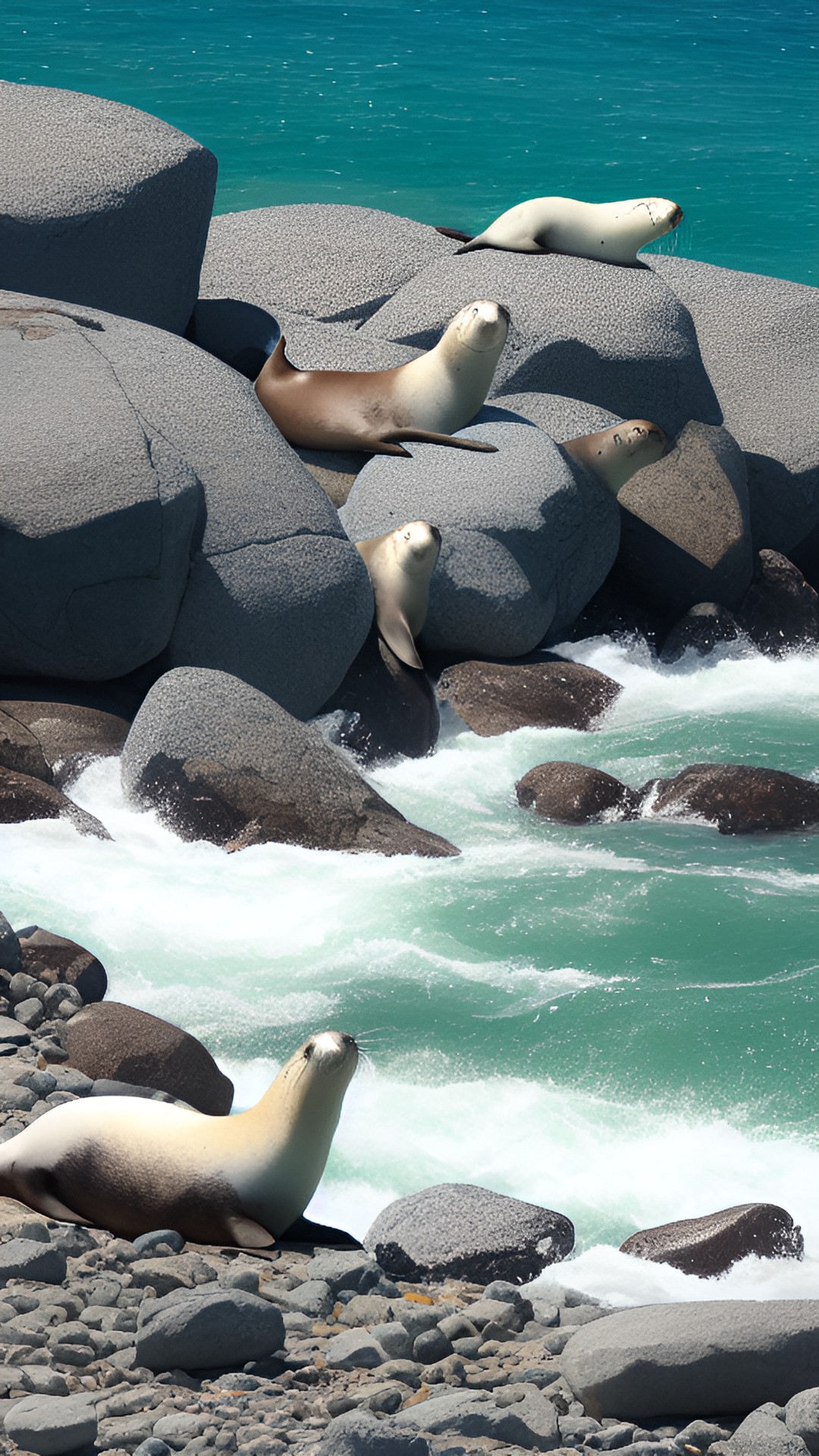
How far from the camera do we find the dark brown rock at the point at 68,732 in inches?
276

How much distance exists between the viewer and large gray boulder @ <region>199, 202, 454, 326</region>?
10.7 metres

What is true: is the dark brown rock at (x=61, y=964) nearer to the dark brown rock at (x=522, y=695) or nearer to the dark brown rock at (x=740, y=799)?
the dark brown rock at (x=740, y=799)

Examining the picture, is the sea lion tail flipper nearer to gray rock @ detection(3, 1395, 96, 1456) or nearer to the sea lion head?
the sea lion head

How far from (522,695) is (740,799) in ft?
5.34

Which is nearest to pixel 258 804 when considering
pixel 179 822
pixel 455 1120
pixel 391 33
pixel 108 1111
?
pixel 179 822

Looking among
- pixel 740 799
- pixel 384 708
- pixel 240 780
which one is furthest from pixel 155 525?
pixel 740 799

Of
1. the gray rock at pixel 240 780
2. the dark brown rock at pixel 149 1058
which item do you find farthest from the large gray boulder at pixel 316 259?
the dark brown rock at pixel 149 1058

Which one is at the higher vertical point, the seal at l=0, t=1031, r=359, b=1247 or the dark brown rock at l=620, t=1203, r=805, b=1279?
the seal at l=0, t=1031, r=359, b=1247

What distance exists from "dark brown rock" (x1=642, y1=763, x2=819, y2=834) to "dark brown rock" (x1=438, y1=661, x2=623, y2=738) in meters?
1.12

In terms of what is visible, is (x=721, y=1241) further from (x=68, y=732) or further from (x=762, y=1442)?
(x=68, y=732)

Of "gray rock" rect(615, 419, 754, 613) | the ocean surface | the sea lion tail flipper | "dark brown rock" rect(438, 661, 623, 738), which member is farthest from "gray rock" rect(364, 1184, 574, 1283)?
"gray rock" rect(615, 419, 754, 613)

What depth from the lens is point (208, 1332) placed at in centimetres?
340

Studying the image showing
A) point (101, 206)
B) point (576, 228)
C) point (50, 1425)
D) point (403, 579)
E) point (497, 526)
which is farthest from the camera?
point (576, 228)

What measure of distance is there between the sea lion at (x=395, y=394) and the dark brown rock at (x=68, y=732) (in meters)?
2.63
